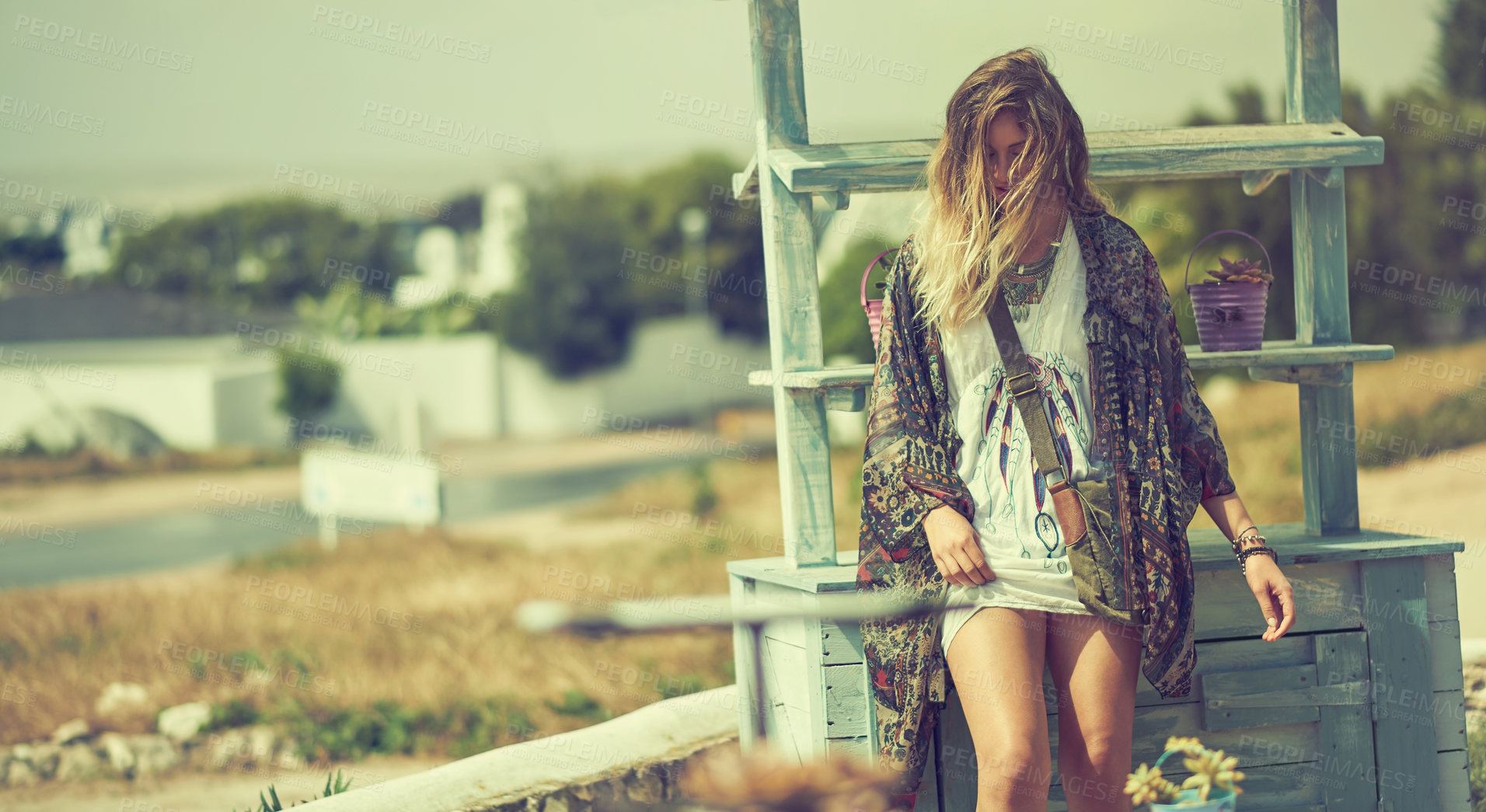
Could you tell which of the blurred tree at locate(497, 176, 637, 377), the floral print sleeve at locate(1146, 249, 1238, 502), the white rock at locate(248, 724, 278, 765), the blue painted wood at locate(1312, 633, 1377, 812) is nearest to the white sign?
the white rock at locate(248, 724, 278, 765)

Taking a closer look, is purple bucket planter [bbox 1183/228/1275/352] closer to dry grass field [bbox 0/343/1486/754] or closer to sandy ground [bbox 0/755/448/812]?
dry grass field [bbox 0/343/1486/754]

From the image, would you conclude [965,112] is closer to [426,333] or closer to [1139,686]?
[1139,686]

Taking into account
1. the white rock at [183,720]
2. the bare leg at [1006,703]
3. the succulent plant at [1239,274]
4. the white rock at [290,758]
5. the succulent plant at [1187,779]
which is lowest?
the white rock at [290,758]

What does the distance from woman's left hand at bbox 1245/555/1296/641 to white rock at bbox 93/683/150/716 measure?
18.5 ft

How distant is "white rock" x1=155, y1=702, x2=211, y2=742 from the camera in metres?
5.64

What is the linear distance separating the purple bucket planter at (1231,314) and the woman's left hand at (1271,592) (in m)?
0.87

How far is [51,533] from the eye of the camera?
21.7m

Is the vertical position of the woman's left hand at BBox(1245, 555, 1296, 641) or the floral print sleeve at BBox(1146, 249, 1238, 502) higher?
the floral print sleeve at BBox(1146, 249, 1238, 502)

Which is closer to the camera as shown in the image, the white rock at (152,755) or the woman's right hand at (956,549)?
the woman's right hand at (956,549)

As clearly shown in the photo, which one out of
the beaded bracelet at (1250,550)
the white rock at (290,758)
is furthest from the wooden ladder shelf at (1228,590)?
the white rock at (290,758)

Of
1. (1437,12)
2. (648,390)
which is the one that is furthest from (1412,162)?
(648,390)

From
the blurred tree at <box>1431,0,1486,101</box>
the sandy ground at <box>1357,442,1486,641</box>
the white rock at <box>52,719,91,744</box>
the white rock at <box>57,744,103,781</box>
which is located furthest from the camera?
the blurred tree at <box>1431,0,1486,101</box>

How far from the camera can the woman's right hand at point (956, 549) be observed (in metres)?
2.14

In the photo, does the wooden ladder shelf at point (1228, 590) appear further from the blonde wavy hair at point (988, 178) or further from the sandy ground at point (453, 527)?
the sandy ground at point (453, 527)
